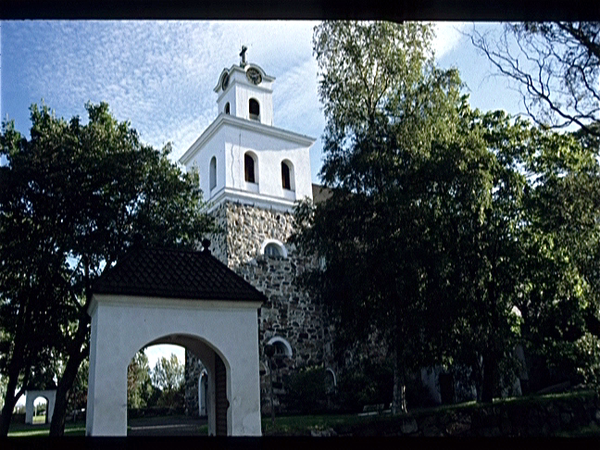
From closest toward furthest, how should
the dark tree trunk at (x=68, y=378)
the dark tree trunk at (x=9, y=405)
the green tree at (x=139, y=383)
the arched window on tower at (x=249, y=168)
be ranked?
the dark tree trunk at (x=68, y=378), the dark tree trunk at (x=9, y=405), the arched window on tower at (x=249, y=168), the green tree at (x=139, y=383)

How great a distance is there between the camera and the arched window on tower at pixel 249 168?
63.4 feet

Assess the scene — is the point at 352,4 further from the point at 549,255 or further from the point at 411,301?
the point at 549,255

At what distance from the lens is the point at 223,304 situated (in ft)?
26.0

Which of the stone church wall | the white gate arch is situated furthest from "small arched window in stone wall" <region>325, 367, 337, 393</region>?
the white gate arch

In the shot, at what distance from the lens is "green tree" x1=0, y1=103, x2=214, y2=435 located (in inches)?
483

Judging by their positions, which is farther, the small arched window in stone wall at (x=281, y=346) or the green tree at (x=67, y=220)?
the small arched window in stone wall at (x=281, y=346)

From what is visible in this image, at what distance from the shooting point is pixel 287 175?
2053cm

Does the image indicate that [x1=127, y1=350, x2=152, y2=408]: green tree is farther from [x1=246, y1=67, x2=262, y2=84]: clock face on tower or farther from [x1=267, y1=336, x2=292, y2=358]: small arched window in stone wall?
[x1=246, y1=67, x2=262, y2=84]: clock face on tower

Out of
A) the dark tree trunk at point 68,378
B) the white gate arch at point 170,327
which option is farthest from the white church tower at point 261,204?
the white gate arch at point 170,327

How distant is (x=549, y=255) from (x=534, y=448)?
9987 mm

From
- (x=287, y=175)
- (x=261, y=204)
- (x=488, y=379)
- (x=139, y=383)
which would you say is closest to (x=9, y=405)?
(x=261, y=204)

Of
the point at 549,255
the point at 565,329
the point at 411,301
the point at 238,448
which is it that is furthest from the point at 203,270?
the point at 565,329

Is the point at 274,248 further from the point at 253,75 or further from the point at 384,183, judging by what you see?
the point at 384,183

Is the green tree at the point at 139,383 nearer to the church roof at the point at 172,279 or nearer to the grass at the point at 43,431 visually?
the grass at the point at 43,431
